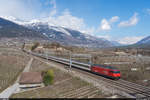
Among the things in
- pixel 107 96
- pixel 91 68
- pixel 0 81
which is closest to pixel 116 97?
pixel 107 96

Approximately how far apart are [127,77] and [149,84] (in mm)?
6913

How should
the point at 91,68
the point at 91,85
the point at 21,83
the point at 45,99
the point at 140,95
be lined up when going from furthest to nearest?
1. the point at 91,68
2. the point at 21,83
3. the point at 91,85
4. the point at 45,99
5. the point at 140,95

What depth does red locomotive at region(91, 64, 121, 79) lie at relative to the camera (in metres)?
32.8

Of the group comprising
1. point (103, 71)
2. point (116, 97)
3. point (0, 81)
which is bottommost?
point (0, 81)

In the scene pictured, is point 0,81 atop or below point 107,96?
below

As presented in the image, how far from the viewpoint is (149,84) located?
29.7 metres

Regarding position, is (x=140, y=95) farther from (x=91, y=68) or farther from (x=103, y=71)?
(x=91, y=68)

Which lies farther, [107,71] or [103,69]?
[103,69]

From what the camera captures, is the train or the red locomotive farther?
the train

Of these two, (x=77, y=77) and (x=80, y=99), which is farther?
(x=77, y=77)

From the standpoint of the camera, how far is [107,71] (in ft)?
114

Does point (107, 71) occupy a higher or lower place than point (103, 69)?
lower

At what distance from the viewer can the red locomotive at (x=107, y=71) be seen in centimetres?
3278

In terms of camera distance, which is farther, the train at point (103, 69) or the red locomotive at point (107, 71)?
the train at point (103, 69)
